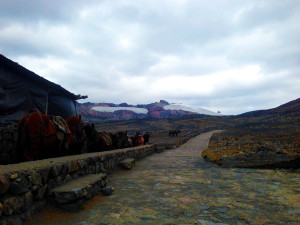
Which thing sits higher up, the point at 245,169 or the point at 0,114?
the point at 0,114

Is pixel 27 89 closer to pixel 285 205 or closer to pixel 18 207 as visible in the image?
pixel 18 207

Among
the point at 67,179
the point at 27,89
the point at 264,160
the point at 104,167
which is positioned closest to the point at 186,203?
the point at 67,179

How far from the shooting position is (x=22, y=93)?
979cm

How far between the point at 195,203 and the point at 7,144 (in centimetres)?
435

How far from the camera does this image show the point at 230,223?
3025 mm

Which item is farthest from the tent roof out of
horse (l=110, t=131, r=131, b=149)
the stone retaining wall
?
the stone retaining wall

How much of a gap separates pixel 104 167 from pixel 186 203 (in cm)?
350

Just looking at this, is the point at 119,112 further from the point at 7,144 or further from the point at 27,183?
the point at 27,183

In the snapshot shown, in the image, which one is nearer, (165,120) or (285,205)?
(285,205)

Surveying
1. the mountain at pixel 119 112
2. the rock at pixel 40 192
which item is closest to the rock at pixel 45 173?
the rock at pixel 40 192

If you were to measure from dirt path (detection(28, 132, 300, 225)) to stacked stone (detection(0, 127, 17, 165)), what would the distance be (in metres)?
2.23

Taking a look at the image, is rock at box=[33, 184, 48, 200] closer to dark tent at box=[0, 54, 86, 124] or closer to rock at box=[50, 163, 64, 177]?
rock at box=[50, 163, 64, 177]

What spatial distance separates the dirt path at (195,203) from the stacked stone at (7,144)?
223 centimetres

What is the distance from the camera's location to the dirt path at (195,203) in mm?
3182
